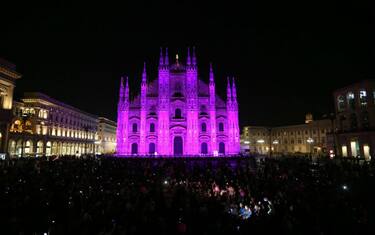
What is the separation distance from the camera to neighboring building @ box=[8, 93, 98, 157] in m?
45.3

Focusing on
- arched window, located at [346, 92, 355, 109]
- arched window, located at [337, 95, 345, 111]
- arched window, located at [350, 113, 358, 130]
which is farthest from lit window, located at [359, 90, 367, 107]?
arched window, located at [337, 95, 345, 111]

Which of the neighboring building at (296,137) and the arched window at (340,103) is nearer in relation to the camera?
the arched window at (340,103)

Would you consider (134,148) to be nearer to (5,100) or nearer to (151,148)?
(151,148)

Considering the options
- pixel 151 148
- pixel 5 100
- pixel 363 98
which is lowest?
pixel 151 148

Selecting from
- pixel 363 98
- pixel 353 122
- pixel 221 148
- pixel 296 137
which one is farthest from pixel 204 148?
pixel 296 137

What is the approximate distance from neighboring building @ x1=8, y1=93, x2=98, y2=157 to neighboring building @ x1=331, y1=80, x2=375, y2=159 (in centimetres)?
4462

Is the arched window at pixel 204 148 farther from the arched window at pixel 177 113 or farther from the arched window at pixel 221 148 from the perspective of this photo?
the arched window at pixel 177 113

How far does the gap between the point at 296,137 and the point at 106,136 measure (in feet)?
223

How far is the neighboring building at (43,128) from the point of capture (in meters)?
45.3

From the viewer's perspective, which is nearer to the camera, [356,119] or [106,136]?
[356,119]

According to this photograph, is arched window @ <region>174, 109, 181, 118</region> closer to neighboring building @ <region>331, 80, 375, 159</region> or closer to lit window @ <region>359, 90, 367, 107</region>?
neighboring building @ <region>331, 80, 375, 159</region>

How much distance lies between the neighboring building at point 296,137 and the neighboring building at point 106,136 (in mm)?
50338

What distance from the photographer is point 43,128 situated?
171 ft

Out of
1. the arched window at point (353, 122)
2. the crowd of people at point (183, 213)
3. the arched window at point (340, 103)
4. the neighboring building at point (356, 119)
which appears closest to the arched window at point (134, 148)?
the neighboring building at point (356, 119)
